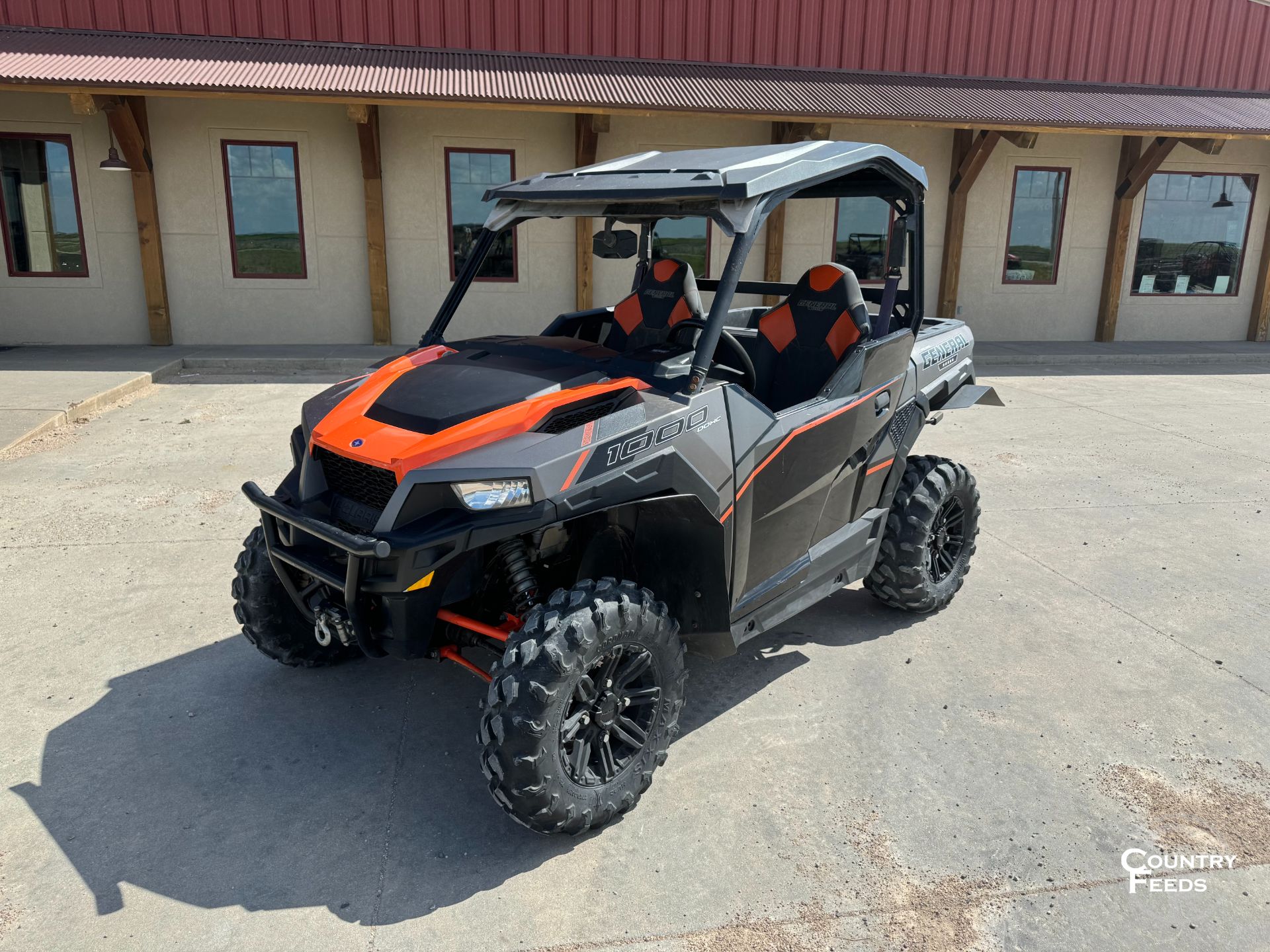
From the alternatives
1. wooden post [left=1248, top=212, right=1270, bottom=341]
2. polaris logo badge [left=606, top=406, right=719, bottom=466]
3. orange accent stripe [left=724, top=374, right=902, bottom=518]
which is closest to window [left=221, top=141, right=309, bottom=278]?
orange accent stripe [left=724, top=374, right=902, bottom=518]

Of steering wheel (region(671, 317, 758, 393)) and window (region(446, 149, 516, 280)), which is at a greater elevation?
window (region(446, 149, 516, 280))

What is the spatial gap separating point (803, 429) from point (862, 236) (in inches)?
426

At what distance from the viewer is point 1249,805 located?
2979 mm

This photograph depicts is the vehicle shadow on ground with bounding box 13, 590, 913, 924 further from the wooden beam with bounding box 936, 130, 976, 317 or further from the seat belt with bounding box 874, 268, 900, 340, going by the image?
the wooden beam with bounding box 936, 130, 976, 317

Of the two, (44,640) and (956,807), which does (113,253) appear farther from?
(956,807)

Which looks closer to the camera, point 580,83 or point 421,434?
point 421,434

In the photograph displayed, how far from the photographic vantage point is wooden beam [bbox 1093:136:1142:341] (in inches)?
527

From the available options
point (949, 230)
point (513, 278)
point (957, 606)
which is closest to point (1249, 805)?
point (957, 606)

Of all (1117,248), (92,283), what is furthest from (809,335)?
(1117,248)

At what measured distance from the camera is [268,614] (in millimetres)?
3463

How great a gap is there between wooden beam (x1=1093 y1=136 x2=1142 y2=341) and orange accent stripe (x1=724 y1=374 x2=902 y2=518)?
12.1 m

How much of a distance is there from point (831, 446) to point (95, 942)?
8.90 feet

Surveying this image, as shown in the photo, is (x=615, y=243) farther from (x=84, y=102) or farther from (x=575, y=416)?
(x=84, y=102)

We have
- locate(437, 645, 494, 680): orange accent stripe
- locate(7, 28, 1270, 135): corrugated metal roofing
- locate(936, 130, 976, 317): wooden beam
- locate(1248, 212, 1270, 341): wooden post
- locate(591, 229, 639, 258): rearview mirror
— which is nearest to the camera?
locate(437, 645, 494, 680): orange accent stripe
